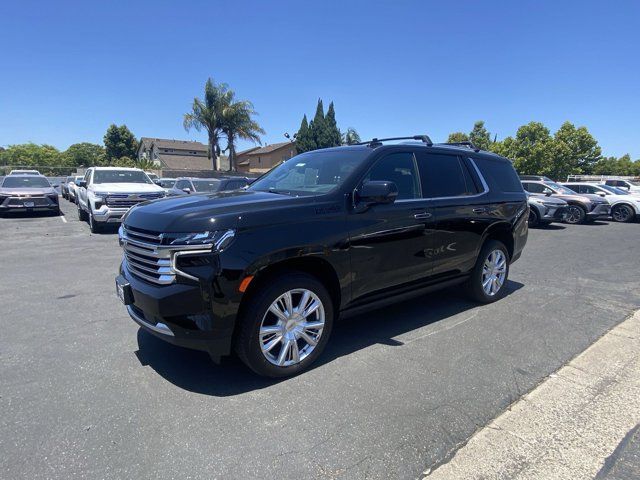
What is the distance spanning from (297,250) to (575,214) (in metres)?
17.4

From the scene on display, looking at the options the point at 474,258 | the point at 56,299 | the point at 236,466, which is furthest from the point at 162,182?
the point at 236,466

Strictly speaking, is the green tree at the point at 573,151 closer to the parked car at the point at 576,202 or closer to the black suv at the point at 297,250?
the parked car at the point at 576,202

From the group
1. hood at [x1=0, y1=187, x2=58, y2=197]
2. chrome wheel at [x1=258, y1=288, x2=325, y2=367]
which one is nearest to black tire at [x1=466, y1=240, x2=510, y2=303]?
chrome wheel at [x1=258, y1=288, x2=325, y2=367]

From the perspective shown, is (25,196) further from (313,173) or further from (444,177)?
(444,177)

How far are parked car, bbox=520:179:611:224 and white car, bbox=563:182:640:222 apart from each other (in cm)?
147

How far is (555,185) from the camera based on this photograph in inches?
687

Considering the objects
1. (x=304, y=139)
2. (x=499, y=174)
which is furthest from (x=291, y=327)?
(x=304, y=139)

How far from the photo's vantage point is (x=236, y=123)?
129ft

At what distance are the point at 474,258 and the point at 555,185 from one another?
49.7ft

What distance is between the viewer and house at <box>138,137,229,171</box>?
54.6 metres

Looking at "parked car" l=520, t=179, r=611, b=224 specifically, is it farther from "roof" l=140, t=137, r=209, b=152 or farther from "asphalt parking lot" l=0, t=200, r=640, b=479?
"roof" l=140, t=137, r=209, b=152

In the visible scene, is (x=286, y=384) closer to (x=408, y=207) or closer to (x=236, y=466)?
(x=236, y=466)

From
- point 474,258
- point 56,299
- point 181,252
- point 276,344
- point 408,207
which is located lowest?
point 56,299

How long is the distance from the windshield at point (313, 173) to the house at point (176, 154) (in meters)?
50.9
